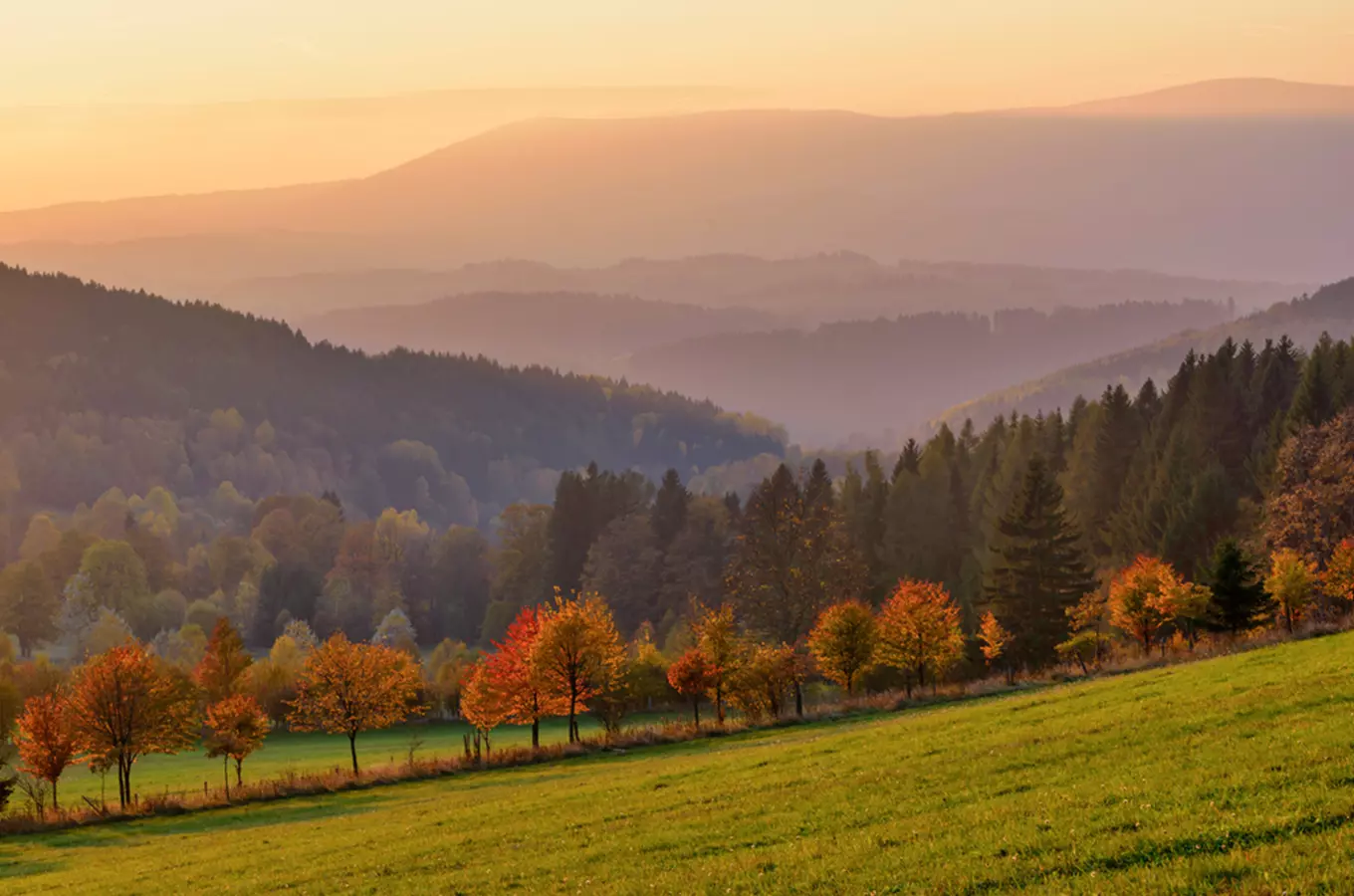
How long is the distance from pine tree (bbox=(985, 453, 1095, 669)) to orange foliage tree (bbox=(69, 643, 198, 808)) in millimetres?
60345

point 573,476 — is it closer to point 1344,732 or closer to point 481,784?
point 481,784

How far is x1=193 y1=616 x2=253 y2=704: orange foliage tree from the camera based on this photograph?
114m

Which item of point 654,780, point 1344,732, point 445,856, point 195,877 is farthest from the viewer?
point 654,780

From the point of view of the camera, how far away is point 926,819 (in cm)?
2305

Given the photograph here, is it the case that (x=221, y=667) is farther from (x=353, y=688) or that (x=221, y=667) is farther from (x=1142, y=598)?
(x=1142, y=598)

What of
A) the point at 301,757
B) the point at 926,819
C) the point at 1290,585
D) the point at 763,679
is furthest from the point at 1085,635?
the point at 926,819

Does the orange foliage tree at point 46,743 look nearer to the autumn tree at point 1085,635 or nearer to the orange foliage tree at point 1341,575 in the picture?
the autumn tree at point 1085,635

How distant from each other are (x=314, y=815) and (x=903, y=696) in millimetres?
30770

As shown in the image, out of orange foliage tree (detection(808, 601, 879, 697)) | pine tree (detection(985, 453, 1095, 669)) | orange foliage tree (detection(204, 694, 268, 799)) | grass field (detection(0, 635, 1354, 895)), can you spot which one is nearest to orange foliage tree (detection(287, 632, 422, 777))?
orange foliage tree (detection(204, 694, 268, 799))

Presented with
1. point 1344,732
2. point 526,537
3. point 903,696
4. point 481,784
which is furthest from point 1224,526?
point 526,537

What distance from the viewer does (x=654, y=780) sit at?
1519 inches

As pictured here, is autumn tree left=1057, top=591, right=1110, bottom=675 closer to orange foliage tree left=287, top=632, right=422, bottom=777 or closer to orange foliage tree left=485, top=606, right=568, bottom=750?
orange foliage tree left=485, top=606, right=568, bottom=750

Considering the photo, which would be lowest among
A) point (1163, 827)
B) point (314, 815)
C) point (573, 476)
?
point (314, 815)

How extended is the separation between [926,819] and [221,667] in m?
105
